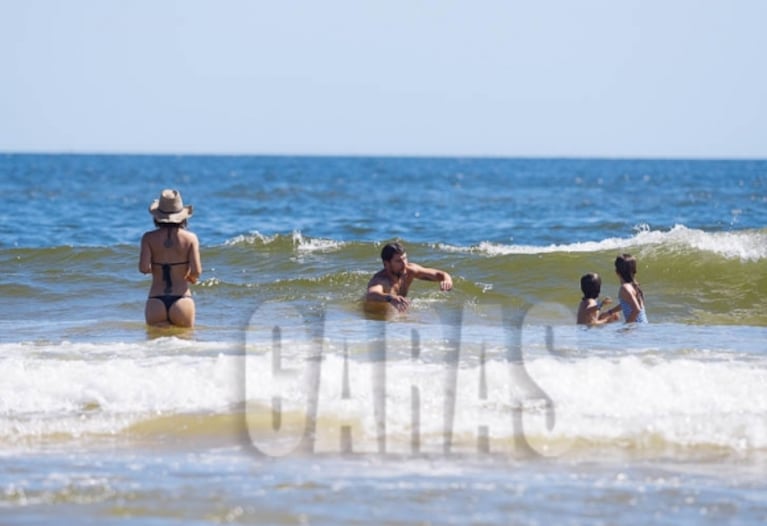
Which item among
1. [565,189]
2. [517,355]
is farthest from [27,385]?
[565,189]

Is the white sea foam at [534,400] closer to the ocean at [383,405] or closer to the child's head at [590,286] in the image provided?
the ocean at [383,405]

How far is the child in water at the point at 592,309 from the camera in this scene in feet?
34.7

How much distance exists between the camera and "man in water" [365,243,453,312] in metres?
11.0

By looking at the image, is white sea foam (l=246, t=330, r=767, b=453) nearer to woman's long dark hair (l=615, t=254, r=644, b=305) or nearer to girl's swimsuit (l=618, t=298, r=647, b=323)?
girl's swimsuit (l=618, t=298, r=647, b=323)

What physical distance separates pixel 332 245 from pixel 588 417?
11047mm

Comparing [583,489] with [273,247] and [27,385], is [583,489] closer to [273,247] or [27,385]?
[27,385]

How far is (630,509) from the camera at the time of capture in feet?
17.1

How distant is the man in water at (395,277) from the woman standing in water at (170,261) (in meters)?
1.91

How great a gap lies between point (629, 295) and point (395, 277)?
224 cm

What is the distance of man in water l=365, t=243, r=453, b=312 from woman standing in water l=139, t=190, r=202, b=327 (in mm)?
1907

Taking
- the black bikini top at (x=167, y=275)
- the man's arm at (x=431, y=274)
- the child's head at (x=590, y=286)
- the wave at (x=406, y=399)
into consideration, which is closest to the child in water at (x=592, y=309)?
the child's head at (x=590, y=286)

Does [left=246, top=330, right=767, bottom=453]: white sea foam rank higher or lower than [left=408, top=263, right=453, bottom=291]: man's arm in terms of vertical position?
lower

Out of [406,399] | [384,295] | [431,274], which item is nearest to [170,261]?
[384,295]

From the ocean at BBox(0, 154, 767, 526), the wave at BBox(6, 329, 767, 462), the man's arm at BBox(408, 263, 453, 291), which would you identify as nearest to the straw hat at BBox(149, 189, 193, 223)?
the ocean at BBox(0, 154, 767, 526)
